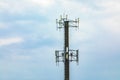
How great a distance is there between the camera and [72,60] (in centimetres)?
18062

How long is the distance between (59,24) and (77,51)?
4378mm

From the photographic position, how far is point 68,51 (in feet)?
592

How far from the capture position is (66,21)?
181m

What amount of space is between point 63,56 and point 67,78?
3.05m

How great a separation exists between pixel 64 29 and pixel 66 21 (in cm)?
116

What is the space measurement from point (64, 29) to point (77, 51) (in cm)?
348

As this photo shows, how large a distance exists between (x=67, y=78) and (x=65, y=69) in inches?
48.1

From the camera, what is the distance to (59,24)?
181m

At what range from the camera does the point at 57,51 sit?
181 meters

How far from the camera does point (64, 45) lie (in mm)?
181000

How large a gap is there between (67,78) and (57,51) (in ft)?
12.7

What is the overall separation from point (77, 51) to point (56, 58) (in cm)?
295

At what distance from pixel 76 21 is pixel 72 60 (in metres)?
5.22

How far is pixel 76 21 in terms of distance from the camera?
18088cm
